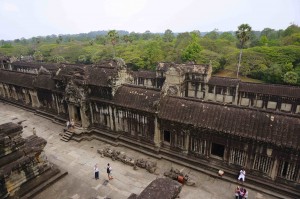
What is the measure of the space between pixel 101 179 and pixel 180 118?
9012mm

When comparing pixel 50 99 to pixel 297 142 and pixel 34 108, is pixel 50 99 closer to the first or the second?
pixel 34 108

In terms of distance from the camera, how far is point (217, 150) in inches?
755

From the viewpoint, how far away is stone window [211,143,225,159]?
18828 millimetres

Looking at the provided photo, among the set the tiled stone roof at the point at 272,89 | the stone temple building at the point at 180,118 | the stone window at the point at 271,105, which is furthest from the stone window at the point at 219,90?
the stone window at the point at 271,105

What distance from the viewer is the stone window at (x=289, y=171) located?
15745mm

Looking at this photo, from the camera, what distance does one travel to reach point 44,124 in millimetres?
30000

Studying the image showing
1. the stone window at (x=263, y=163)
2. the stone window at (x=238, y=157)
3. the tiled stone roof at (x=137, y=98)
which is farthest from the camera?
the tiled stone roof at (x=137, y=98)

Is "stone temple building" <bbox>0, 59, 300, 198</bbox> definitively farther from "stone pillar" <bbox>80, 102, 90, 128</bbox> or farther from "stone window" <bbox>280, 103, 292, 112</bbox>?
"stone pillar" <bbox>80, 102, 90, 128</bbox>

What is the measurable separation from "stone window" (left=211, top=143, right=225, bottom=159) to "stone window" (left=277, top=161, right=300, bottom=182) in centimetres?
439

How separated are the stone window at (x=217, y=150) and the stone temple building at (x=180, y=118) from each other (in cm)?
9

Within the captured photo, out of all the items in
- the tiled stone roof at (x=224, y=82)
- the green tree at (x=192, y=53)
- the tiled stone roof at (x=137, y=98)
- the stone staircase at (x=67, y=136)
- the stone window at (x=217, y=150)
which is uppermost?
the green tree at (x=192, y=53)

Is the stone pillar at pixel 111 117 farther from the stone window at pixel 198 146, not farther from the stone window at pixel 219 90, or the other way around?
the stone window at pixel 219 90

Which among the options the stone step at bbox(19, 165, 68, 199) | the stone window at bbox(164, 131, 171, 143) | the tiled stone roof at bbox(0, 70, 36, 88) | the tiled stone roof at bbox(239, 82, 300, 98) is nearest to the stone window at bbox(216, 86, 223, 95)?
the tiled stone roof at bbox(239, 82, 300, 98)

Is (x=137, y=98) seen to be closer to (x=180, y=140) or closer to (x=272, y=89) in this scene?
(x=180, y=140)
